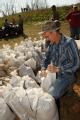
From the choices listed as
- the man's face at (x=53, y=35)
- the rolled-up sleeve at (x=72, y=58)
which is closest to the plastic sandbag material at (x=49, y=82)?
the rolled-up sleeve at (x=72, y=58)

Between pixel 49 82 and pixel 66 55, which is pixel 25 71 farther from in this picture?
pixel 66 55

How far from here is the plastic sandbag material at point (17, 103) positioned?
10.8ft

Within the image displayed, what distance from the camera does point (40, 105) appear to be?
10.4 ft

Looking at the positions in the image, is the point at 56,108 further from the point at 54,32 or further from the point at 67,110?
the point at 54,32

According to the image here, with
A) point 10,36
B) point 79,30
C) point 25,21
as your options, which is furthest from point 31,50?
point 25,21

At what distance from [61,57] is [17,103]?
2.24 ft

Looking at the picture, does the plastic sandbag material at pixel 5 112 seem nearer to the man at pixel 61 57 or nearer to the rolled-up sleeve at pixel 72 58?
the man at pixel 61 57

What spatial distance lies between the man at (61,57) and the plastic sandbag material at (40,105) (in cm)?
12

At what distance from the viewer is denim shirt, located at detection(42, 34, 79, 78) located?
10.3ft

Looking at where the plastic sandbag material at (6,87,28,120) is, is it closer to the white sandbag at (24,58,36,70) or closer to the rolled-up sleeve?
the rolled-up sleeve

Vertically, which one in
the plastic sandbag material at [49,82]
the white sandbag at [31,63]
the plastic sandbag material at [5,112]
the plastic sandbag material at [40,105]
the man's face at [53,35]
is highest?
the man's face at [53,35]

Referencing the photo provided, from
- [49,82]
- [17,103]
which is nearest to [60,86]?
[49,82]

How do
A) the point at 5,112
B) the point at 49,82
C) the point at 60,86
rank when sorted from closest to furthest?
the point at 60,86
the point at 5,112
the point at 49,82

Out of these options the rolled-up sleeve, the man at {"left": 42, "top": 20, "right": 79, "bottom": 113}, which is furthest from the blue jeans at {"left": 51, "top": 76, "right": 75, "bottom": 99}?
the rolled-up sleeve
